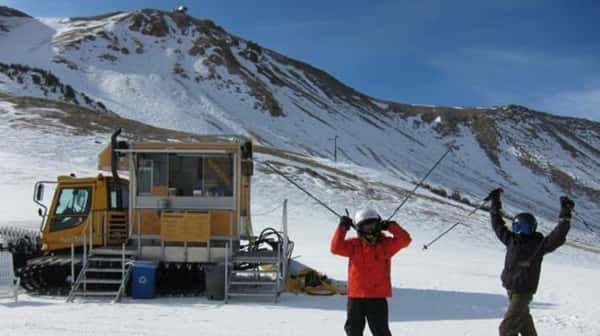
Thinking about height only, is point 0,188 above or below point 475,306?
above

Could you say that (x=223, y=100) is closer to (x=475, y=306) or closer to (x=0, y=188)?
(x=0, y=188)

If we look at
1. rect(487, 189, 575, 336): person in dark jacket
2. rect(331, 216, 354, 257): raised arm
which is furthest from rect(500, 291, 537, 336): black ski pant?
rect(331, 216, 354, 257): raised arm

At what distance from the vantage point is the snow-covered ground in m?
9.55

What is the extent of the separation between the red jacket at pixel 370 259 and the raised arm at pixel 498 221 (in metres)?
1.39

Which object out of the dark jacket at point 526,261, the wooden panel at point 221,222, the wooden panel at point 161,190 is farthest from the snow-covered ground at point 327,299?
the dark jacket at point 526,261

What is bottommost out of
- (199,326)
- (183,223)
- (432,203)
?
(199,326)

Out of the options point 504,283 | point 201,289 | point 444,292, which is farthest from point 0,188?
Result: point 504,283

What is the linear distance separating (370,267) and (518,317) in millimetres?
1748

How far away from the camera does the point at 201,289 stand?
1362 cm

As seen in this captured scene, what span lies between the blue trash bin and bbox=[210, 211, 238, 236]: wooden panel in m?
1.39

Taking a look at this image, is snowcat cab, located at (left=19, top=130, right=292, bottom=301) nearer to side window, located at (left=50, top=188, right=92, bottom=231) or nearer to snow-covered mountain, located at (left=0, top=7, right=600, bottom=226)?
side window, located at (left=50, top=188, right=92, bottom=231)

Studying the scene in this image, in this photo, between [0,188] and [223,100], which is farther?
[223,100]

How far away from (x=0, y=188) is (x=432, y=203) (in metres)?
20.7

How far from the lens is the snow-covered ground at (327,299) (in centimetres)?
955
